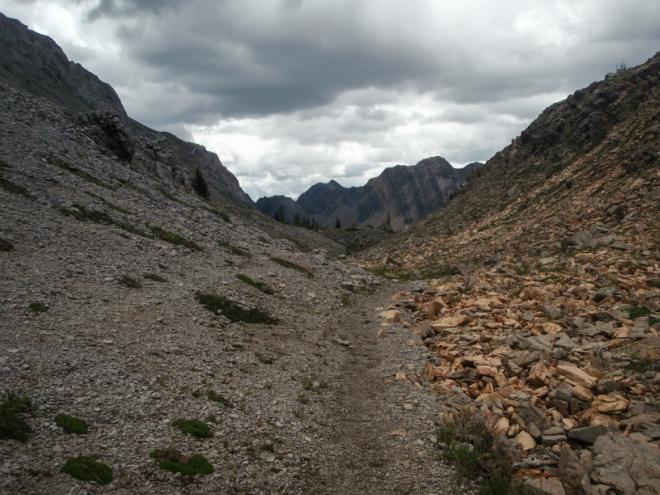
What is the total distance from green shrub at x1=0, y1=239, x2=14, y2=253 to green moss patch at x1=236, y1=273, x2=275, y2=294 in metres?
12.7

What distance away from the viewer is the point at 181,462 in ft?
36.4

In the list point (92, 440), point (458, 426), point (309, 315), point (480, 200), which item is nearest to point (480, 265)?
point (309, 315)

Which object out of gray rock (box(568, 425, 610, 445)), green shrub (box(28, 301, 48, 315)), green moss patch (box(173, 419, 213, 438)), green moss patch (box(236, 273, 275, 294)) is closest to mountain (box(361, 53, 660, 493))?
gray rock (box(568, 425, 610, 445))

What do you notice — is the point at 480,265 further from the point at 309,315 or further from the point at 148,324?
the point at 148,324

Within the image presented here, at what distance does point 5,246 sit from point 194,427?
59.3 ft

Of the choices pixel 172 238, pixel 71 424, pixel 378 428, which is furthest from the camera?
pixel 172 238

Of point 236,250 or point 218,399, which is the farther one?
point 236,250

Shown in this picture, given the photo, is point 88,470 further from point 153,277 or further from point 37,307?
point 153,277

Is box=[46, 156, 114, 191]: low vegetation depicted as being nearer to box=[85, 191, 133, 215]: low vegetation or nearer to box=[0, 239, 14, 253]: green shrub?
box=[85, 191, 133, 215]: low vegetation

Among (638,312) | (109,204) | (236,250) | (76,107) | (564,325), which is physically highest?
(76,107)

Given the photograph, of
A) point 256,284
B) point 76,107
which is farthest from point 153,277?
point 76,107

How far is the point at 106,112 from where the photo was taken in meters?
68.1

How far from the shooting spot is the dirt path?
39.2ft

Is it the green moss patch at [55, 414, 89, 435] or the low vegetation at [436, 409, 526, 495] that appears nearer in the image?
the green moss patch at [55, 414, 89, 435]
